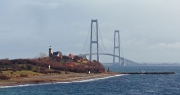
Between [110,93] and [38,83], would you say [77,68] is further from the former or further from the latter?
[110,93]

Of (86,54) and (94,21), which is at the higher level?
(94,21)

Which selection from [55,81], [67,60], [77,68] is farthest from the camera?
[67,60]

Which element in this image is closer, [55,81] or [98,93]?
[98,93]

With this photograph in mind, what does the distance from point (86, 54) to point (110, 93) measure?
241ft

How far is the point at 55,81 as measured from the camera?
5672cm

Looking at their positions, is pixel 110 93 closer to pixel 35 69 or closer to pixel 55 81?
pixel 55 81

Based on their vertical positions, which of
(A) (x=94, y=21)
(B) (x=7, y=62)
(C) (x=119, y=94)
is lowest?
(C) (x=119, y=94)

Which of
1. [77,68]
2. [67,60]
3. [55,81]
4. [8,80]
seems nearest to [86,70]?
[77,68]

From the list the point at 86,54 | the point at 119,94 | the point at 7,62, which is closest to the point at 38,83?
the point at 119,94

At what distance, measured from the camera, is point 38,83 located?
174 ft

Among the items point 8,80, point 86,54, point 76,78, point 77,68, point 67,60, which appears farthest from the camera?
point 86,54

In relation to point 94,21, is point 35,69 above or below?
below

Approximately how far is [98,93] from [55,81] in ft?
56.5

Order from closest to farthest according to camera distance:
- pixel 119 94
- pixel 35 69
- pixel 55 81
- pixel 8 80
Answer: pixel 119 94
pixel 8 80
pixel 55 81
pixel 35 69
